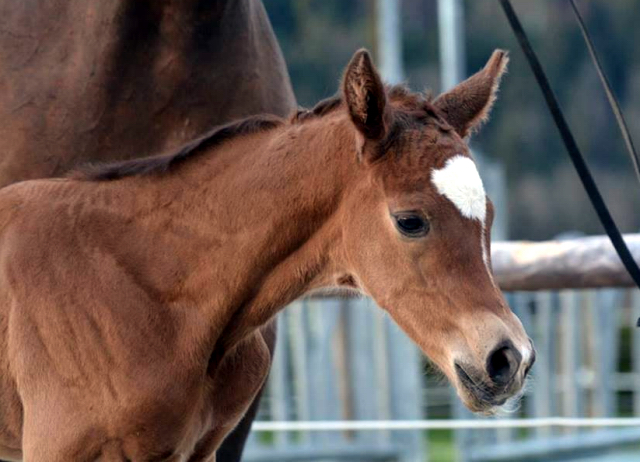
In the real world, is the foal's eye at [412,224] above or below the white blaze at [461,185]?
below

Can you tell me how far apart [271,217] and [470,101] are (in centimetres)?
56

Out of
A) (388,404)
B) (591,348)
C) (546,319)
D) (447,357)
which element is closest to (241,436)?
(447,357)

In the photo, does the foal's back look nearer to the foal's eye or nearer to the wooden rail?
the foal's eye

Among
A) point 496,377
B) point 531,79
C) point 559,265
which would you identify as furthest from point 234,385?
point 531,79

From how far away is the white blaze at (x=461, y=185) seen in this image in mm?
2955

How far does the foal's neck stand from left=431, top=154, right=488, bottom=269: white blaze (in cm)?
24

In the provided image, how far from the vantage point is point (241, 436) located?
397cm

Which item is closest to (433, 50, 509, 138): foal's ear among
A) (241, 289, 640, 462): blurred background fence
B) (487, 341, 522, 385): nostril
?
(487, 341, 522, 385): nostril

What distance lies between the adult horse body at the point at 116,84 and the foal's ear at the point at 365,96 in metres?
0.83

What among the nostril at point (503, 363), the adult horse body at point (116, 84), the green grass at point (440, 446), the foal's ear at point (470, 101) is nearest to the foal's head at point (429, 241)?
the nostril at point (503, 363)

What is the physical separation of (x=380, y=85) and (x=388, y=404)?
455cm

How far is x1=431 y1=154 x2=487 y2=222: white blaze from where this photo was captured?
2955 mm

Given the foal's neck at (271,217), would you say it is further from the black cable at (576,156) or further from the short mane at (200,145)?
the black cable at (576,156)

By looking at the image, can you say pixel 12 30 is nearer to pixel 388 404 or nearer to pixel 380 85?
pixel 380 85
